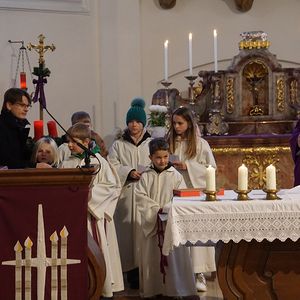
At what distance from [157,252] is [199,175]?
88 centimetres

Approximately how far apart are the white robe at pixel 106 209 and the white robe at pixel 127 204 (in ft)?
2.59

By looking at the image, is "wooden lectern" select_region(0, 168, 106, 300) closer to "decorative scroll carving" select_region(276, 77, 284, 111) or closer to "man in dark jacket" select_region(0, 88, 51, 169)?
"man in dark jacket" select_region(0, 88, 51, 169)

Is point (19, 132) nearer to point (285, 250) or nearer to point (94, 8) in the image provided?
point (285, 250)

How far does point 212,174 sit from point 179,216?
A: 1.16 ft

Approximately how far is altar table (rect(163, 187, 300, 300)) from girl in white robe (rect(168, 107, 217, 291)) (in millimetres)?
1287

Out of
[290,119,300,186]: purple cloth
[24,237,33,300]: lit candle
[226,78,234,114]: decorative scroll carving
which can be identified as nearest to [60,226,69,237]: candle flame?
[24,237,33,300]: lit candle

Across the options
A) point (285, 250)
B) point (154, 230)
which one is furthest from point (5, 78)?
point (285, 250)

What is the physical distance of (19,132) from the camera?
433 cm

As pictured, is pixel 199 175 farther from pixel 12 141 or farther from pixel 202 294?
pixel 12 141

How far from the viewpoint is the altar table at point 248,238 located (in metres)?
3.44

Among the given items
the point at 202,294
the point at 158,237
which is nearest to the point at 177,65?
the point at 158,237

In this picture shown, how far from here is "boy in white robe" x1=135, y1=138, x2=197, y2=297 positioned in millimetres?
4566

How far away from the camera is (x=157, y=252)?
4742 millimetres

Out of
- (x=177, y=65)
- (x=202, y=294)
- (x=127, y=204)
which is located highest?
(x=177, y=65)
